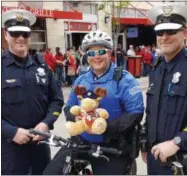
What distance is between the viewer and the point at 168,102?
258 centimetres

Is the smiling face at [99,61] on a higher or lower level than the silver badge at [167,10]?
lower

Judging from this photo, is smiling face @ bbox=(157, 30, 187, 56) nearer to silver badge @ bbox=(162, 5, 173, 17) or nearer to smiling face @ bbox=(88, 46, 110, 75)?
silver badge @ bbox=(162, 5, 173, 17)

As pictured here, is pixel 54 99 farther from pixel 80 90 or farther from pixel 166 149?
pixel 166 149

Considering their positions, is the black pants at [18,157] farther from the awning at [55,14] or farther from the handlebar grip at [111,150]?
the awning at [55,14]

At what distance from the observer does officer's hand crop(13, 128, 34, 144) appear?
3.01 meters

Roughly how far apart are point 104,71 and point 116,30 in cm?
1864

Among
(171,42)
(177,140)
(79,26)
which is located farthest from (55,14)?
(177,140)

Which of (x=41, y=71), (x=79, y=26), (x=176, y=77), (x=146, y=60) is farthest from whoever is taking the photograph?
(x=79, y=26)

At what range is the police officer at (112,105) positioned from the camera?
2.69 metres

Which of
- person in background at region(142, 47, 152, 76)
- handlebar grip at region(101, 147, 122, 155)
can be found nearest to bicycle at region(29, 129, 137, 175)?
handlebar grip at region(101, 147, 122, 155)

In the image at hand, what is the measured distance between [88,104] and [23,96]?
0.76 meters

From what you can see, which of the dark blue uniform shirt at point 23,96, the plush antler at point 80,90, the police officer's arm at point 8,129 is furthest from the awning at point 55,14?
the plush antler at point 80,90

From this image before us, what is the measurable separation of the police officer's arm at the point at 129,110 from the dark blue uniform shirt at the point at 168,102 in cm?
7

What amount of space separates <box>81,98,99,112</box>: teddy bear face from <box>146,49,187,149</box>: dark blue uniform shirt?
0.38 meters
